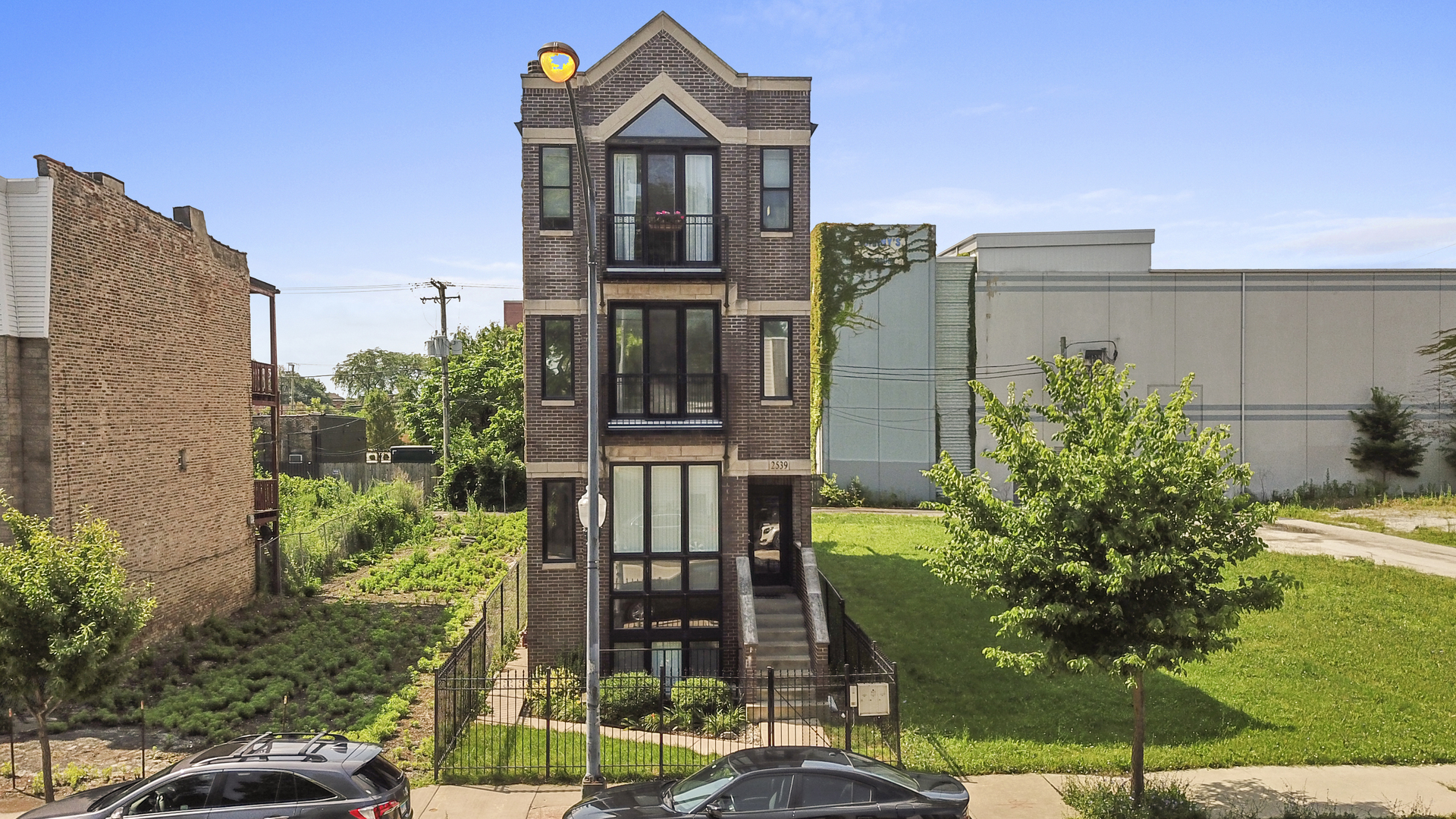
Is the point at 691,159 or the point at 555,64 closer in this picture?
the point at 555,64

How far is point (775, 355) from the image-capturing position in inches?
650

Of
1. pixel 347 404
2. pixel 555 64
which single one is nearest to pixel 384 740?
pixel 555 64

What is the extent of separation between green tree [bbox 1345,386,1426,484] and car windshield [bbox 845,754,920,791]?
3878 centimetres

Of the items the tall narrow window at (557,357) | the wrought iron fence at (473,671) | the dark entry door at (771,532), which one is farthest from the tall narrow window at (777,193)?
the wrought iron fence at (473,671)

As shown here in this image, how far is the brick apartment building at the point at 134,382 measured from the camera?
1440cm

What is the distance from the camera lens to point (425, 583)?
24172 mm

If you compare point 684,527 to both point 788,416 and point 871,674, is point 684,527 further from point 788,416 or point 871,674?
point 871,674

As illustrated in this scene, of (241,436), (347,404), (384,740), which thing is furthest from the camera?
(347,404)

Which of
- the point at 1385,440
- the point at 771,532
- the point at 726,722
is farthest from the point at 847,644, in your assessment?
the point at 1385,440

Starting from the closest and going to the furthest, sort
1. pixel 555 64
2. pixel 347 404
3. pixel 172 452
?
pixel 555 64 < pixel 172 452 < pixel 347 404

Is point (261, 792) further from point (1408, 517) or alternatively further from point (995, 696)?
point (1408, 517)

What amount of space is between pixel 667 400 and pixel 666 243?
3.06 m

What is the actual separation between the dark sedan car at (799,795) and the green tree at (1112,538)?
230cm

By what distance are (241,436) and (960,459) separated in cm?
2841
